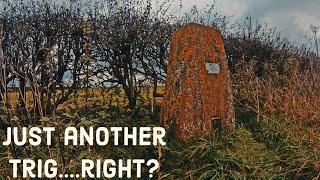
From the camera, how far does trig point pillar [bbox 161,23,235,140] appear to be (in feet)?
15.8

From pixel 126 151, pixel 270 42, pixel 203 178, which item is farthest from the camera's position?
pixel 270 42

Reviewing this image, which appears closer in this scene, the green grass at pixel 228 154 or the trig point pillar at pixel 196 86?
the green grass at pixel 228 154

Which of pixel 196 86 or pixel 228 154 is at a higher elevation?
pixel 196 86

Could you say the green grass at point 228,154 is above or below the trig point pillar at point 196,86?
below

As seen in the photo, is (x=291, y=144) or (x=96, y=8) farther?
(x=96, y=8)

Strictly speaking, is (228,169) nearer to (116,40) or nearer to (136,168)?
(136,168)

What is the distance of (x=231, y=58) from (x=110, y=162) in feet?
19.4

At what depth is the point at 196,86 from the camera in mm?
4871

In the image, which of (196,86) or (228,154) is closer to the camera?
(228,154)

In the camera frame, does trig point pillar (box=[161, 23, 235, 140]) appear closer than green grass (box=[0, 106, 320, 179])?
No

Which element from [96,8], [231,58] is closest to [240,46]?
[231,58]

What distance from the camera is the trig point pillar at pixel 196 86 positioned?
4824 millimetres

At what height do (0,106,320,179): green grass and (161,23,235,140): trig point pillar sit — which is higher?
(161,23,235,140): trig point pillar

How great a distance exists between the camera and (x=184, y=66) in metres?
4.91
